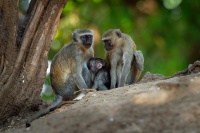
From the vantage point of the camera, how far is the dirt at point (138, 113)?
27.5 feet

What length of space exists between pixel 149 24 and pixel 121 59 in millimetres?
5511

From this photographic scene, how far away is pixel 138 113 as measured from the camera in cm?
868

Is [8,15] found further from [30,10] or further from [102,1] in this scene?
[102,1]

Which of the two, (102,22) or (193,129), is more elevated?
(102,22)

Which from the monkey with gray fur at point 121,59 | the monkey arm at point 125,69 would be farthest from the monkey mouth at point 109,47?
the monkey arm at point 125,69

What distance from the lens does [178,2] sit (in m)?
18.4

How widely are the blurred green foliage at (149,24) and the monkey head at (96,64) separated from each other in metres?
4.27

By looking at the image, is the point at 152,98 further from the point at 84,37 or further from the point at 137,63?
the point at 84,37

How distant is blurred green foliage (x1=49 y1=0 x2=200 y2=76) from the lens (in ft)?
55.2

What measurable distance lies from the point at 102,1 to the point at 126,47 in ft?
18.5

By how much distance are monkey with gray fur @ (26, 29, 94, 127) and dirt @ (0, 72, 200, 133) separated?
2.34 meters

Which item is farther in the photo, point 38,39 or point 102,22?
point 102,22

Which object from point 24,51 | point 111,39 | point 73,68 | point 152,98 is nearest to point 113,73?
point 111,39

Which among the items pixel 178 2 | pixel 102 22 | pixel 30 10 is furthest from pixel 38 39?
pixel 178 2
